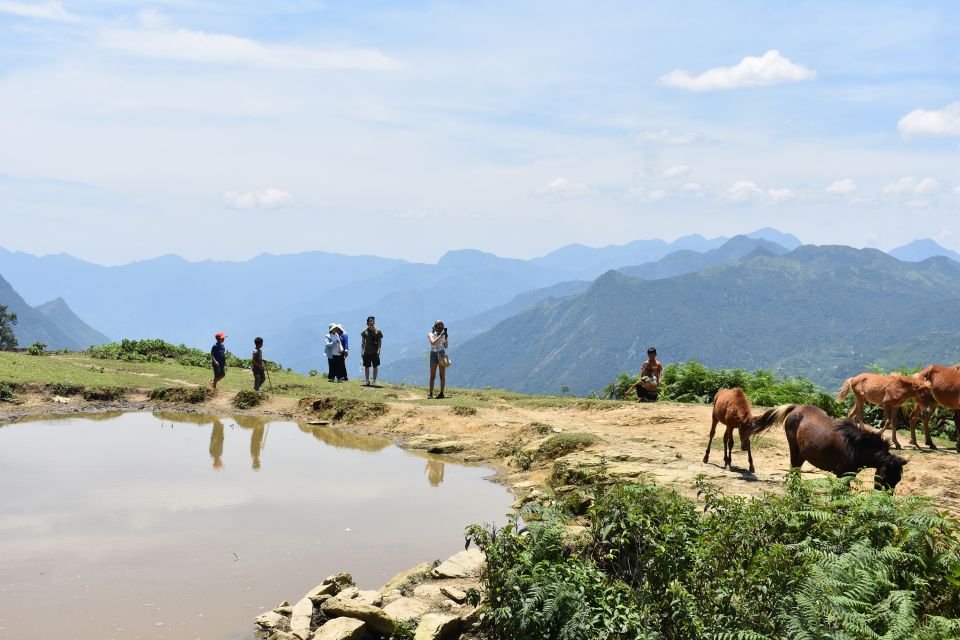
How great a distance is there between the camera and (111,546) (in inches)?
429

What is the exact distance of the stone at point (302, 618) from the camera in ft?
27.8

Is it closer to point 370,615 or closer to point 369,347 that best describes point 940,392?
point 370,615

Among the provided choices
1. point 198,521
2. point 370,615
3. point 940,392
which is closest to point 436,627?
point 370,615

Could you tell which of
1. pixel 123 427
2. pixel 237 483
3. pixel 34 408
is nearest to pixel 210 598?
pixel 237 483

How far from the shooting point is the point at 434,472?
1625cm

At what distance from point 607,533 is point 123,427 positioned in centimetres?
1497

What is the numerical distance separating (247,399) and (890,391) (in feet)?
54.8

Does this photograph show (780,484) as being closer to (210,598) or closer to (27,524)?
(210,598)

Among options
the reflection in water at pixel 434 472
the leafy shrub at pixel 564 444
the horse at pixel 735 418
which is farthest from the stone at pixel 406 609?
the leafy shrub at pixel 564 444

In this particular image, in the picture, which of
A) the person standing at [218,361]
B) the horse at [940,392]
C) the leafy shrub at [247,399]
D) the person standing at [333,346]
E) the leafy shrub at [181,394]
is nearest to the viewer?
the horse at [940,392]

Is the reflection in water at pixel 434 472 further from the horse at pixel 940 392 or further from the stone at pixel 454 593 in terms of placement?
the horse at pixel 940 392

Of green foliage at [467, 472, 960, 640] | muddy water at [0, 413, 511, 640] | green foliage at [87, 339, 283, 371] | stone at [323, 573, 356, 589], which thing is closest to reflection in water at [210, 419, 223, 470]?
muddy water at [0, 413, 511, 640]

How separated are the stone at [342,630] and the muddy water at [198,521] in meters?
0.89

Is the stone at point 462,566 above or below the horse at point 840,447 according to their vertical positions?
below
